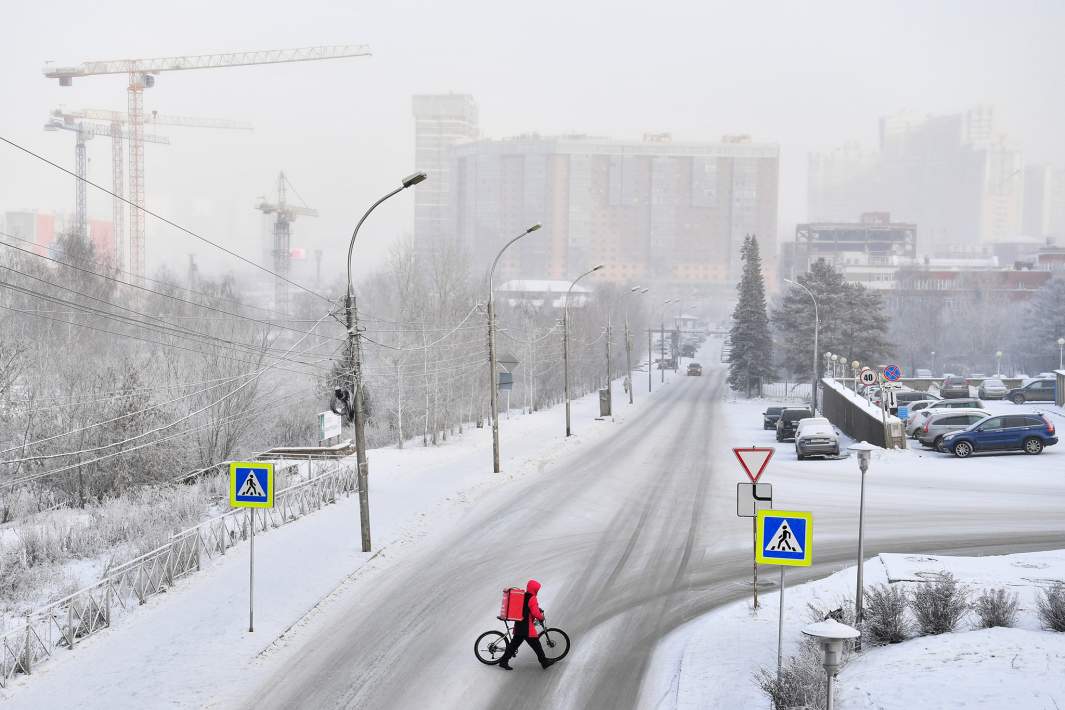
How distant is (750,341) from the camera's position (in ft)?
→ 259

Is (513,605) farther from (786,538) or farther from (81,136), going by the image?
(81,136)

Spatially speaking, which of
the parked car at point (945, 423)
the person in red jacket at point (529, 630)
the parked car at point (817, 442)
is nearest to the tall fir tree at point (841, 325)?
the parked car at point (945, 423)

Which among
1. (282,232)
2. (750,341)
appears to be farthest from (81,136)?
(750,341)

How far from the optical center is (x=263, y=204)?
170 metres

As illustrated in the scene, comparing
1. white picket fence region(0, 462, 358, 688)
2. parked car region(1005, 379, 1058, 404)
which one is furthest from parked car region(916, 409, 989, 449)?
white picket fence region(0, 462, 358, 688)

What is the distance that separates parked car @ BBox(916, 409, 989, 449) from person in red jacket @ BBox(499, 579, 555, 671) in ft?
80.4

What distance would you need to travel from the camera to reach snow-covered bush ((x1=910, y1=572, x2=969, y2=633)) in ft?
42.2

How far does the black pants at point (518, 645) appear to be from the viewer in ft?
42.2

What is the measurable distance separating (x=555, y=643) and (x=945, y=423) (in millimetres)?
24458

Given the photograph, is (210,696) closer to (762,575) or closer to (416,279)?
(762,575)

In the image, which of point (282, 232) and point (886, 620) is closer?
point (886, 620)

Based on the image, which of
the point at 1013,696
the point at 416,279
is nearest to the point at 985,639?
the point at 1013,696

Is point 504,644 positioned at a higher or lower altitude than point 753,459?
lower

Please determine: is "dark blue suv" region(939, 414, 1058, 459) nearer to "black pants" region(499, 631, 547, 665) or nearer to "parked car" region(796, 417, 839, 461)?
"parked car" region(796, 417, 839, 461)
